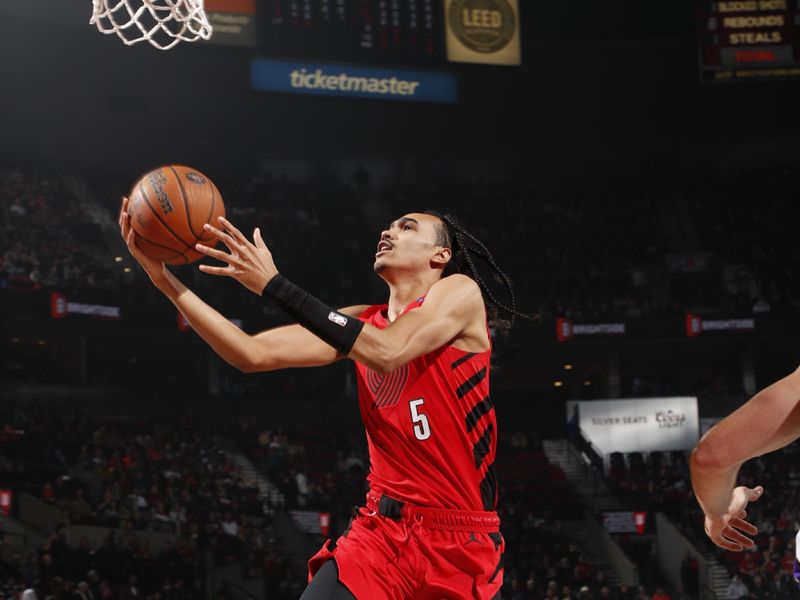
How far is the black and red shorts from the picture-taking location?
4316 mm

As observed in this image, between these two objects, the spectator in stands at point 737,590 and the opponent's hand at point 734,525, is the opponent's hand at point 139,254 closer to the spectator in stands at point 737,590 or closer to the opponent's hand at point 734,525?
the opponent's hand at point 734,525

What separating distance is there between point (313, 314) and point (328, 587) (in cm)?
105

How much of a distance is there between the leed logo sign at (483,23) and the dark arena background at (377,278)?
2.6 inches

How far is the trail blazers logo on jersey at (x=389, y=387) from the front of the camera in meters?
4.58

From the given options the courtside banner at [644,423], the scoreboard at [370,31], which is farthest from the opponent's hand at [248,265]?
the courtside banner at [644,423]

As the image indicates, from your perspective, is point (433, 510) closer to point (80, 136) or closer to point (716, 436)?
point (716, 436)

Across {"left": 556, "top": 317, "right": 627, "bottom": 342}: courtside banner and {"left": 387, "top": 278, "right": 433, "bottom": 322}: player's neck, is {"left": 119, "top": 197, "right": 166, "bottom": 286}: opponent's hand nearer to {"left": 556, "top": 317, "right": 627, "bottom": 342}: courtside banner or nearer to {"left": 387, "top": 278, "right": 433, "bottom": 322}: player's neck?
{"left": 387, "top": 278, "right": 433, "bottom": 322}: player's neck

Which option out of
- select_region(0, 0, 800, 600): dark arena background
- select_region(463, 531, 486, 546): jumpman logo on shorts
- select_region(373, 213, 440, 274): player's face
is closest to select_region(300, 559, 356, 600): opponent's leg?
select_region(463, 531, 486, 546): jumpman logo on shorts

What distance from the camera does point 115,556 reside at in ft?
53.9

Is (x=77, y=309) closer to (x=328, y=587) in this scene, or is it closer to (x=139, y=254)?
(x=139, y=254)

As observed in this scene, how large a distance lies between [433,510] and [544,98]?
29.4 metres

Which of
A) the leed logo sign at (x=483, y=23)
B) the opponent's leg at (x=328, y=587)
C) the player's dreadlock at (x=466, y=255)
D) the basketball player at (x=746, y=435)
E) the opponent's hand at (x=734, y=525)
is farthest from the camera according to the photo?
the leed logo sign at (x=483, y=23)

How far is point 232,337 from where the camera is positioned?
14.9 ft

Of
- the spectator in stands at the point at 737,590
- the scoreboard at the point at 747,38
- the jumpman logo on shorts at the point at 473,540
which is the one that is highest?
the scoreboard at the point at 747,38
